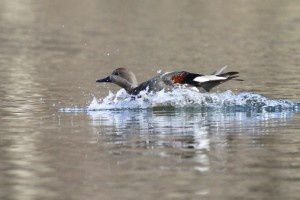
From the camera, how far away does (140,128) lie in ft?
50.8

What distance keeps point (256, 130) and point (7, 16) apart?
3254 cm

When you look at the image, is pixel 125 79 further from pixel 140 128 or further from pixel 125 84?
pixel 140 128

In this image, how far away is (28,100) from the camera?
19312 mm

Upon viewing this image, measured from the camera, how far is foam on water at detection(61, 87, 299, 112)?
17.7 metres

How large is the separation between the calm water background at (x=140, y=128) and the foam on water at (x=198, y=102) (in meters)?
0.30

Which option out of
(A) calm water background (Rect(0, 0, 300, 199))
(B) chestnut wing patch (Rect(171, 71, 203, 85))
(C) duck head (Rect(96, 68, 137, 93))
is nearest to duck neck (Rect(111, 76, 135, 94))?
(C) duck head (Rect(96, 68, 137, 93))

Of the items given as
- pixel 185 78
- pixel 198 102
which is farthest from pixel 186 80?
pixel 198 102

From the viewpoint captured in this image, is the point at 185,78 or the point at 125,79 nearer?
the point at 185,78

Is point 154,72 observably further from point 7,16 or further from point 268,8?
point 268,8

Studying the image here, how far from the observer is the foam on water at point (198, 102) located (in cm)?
1767

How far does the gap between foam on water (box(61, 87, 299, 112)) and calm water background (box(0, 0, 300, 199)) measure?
0.30m

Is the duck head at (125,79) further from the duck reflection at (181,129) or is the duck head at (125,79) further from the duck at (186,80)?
the duck reflection at (181,129)

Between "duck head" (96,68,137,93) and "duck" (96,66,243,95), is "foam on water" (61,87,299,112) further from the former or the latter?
"duck head" (96,68,137,93)

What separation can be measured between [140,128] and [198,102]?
2426mm
